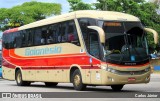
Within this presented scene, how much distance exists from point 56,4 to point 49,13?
5.98 m

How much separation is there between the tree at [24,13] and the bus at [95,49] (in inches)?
2832

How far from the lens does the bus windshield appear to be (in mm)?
18953

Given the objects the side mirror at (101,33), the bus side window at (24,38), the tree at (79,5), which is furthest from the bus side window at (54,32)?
the tree at (79,5)

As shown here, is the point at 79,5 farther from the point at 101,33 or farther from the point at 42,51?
the point at 101,33

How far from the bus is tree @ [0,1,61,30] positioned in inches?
2832

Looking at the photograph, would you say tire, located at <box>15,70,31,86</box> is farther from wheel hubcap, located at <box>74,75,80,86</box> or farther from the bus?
wheel hubcap, located at <box>74,75,80,86</box>

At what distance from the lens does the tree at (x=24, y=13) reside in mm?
97125

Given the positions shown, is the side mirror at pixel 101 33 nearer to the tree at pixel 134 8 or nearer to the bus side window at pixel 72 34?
the bus side window at pixel 72 34

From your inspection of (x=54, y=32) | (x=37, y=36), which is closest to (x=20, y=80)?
(x=37, y=36)

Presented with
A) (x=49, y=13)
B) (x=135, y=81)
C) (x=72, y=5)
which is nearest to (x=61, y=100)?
(x=135, y=81)

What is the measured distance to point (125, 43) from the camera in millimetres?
19188

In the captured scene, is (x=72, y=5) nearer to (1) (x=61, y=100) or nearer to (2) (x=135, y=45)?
(2) (x=135, y=45)

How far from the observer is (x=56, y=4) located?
357ft

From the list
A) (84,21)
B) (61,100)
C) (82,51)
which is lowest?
(61,100)
